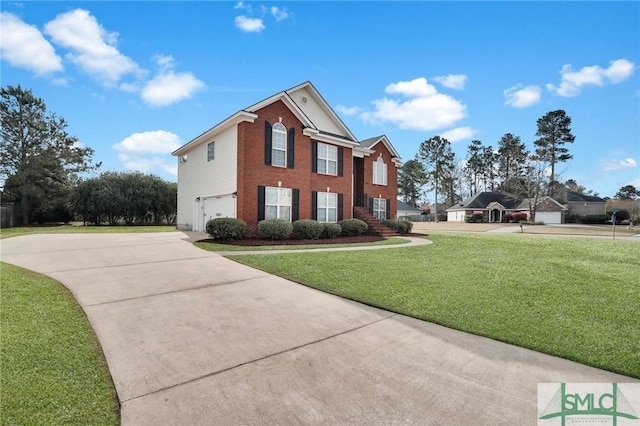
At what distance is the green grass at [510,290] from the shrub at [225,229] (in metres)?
3.97

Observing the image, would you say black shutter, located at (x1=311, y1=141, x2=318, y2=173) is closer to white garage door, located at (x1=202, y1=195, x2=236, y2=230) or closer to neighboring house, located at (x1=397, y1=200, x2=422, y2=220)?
white garage door, located at (x1=202, y1=195, x2=236, y2=230)

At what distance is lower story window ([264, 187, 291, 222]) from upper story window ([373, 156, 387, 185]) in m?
8.26

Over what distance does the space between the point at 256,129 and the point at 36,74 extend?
25.6ft

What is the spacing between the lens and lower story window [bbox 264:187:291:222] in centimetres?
1583

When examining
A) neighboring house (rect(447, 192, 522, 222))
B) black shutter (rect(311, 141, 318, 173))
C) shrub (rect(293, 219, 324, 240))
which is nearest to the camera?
shrub (rect(293, 219, 324, 240))

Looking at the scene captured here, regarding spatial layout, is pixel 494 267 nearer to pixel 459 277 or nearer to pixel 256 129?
pixel 459 277

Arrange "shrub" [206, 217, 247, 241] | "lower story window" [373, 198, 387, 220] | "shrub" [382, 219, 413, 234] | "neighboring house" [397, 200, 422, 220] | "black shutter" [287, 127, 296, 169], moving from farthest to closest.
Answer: "neighboring house" [397, 200, 422, 220], "lower story window" [373, 198, 387, 220], "shrub" [382, 219, 413, 234], "black shutter" [287, 127, 296, 169], "shrub" [206, 217, 247, 241]

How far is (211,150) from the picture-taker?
57.3ft

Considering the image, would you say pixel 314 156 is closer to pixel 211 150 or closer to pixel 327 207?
pixel 327 207

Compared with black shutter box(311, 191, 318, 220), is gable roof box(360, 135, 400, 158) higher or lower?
higher

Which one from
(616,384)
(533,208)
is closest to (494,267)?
(616,384)

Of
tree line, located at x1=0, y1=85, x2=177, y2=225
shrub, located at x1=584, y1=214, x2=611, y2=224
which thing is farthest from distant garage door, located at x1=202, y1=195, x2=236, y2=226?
shrub, located at x1=584, y1=214, x2=611, y2=224

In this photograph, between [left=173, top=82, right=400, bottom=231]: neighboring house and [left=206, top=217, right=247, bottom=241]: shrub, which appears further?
[left=173, top=82, right=400, bottom=231]: neighboring house

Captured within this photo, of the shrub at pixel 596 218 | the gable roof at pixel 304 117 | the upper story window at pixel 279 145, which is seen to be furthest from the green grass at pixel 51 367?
the shrub at pixel 596 218
